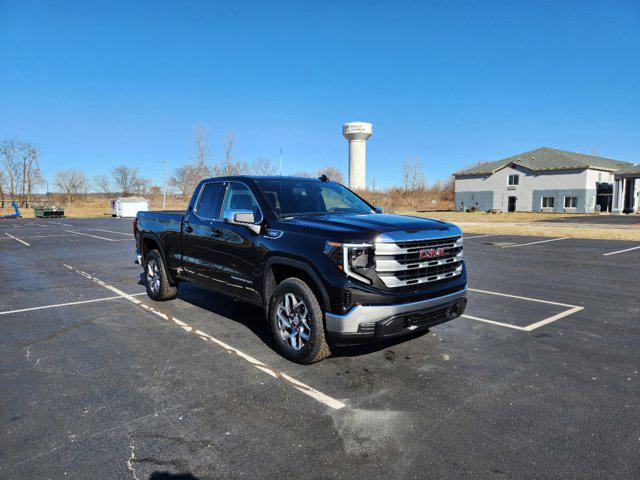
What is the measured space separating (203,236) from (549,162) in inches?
2489

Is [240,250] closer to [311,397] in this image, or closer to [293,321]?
[293,321]

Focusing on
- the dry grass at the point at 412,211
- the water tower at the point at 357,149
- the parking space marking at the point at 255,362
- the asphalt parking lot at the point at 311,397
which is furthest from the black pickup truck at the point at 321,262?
the water tower at the point at 357,149

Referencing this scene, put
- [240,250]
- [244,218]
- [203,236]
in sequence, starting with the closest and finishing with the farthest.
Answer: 1. [244,218]
2. [240,250]
3. [203,236]

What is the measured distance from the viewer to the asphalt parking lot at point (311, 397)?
288 cm

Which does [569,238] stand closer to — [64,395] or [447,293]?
[447,293]

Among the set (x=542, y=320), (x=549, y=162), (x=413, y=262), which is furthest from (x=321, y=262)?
(x=549, y=162)

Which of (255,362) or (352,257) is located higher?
(352,257)

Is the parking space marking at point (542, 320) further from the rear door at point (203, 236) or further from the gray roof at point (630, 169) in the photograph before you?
the gray roof at point (630, 169)

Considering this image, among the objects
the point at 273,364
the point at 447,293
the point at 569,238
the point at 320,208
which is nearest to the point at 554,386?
the point at 447,293

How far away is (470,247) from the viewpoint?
16.2m

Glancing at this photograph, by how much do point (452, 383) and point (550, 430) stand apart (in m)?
0.97

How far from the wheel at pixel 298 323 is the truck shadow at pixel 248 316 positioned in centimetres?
43

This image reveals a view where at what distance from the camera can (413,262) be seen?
4.26 meters

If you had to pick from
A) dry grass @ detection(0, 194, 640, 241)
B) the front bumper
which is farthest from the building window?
the front bumper
